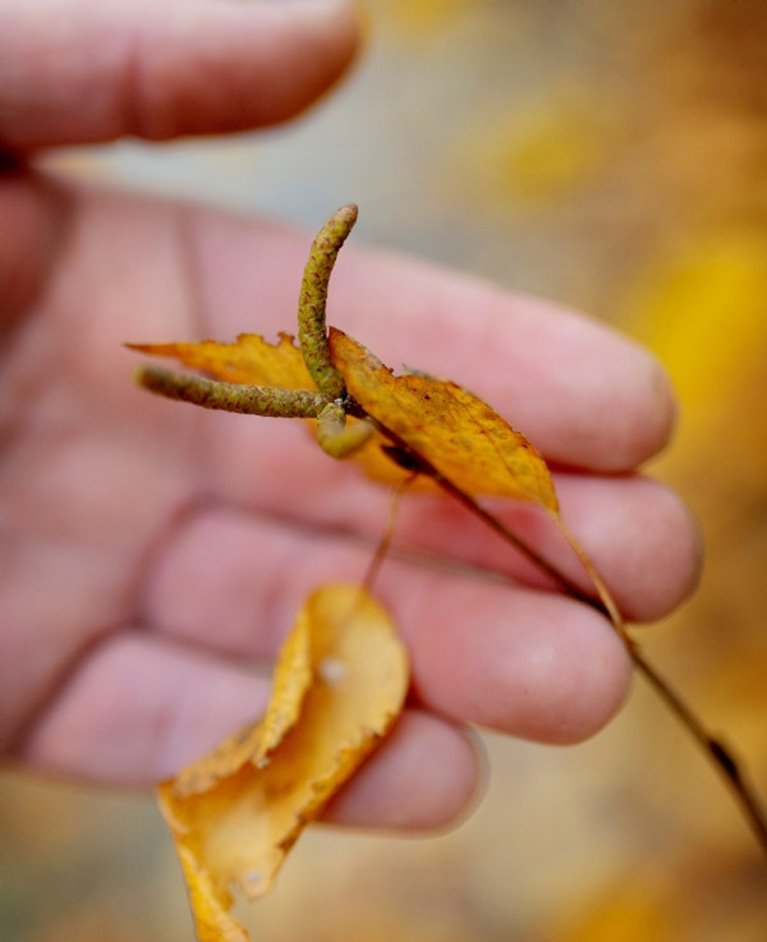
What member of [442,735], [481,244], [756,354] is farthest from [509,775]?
[481,244]

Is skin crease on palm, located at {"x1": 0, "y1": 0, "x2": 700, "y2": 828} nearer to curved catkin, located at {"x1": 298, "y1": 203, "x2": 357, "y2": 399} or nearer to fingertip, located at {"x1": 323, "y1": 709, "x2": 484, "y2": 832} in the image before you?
fingertip, located at {"x1": 323, "y1": 709, "x2": 484, "y2": 832}

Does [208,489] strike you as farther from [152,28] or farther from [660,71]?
[660,71]

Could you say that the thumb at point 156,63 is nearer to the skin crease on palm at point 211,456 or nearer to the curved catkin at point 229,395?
the skin crease on palm at point 211,456

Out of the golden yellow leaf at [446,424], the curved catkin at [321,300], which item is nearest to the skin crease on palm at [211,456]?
the golden yellow leaf at [446,424]

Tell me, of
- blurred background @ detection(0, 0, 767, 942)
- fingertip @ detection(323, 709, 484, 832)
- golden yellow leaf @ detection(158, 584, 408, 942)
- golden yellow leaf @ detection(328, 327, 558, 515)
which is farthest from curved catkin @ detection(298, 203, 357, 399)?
blurred background @ detection(0, 0, 767, 942)

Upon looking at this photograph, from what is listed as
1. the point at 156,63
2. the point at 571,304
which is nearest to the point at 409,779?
the point at 156,63

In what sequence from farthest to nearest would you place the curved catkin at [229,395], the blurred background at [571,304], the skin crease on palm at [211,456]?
the blurred background at [571,304] → the skin crease on palm at [211,456] → the curved catkin at [229,395]

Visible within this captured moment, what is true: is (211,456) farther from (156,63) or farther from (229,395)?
(229,395)
